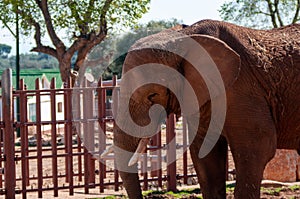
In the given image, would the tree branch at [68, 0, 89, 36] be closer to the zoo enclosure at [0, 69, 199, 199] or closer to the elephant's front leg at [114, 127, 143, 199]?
the zoo enclosure at [0, 69, 199, 199]

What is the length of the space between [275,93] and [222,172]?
123 cm

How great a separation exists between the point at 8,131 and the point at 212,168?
3.33 m

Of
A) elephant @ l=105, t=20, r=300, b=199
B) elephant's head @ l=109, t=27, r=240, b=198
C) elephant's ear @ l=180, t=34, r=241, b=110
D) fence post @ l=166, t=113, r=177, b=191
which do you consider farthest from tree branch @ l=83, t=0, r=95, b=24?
elephant's ear @ l=180, t=34, r=241, b=110

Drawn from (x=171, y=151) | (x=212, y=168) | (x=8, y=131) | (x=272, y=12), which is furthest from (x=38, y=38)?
(x=212, y=168)

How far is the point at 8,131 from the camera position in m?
9.18

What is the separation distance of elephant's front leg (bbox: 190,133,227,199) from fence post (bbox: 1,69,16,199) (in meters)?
3.11

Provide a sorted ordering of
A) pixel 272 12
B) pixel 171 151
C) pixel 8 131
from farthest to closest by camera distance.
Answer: pixel 272 12 < pixel 171 151 < pixel 8 131

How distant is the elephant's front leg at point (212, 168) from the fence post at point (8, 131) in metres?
3.11

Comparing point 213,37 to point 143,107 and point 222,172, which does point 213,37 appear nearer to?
point 143,107

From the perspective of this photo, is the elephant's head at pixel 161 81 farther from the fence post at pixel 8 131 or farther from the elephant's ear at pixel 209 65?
the fence post at pixel 8 131

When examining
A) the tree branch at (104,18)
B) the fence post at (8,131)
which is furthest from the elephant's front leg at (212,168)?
the tree branch at (104,18)

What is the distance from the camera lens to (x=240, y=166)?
6453mm

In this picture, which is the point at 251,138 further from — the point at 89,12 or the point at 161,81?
the point at 89,12

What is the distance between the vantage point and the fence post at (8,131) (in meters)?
9.15
